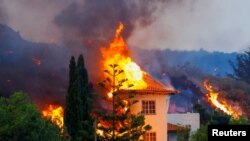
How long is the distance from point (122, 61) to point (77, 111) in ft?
39.0

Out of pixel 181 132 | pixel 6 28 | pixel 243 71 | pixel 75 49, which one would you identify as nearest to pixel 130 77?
pixel 181 132

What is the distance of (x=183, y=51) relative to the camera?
227 ft

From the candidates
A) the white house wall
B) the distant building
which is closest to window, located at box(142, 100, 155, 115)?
the distant building

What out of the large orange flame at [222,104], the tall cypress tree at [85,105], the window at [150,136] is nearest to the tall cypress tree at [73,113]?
the tall cypress tree at [85,105]

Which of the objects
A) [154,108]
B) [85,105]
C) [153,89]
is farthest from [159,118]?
[85,105]

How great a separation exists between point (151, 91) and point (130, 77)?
2.91m

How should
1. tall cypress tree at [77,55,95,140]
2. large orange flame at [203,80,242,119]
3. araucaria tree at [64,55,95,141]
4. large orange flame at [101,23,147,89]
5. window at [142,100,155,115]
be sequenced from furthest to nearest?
large orange flame at [203,80,242,119] < large orange flame at [101,23,147,89] < window at [142,100,155,115] < araucaria tree at [64,55,95,141] < tall cypress tree at [77,55,95,140]

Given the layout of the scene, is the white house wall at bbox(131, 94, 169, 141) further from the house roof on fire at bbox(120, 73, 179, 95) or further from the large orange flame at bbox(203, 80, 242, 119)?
the large orange flame at bbox(203, 80, 242, 119)

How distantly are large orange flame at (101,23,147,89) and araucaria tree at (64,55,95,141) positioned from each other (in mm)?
5012

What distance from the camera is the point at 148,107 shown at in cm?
3788

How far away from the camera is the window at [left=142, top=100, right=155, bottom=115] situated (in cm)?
3757

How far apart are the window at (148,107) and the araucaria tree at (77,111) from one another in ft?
19.6

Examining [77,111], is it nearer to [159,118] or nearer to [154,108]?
[154,108]

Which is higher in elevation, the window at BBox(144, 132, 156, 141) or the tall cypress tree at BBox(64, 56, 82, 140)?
the tall cypress tree at BBox(64, 56, 82, 140)
